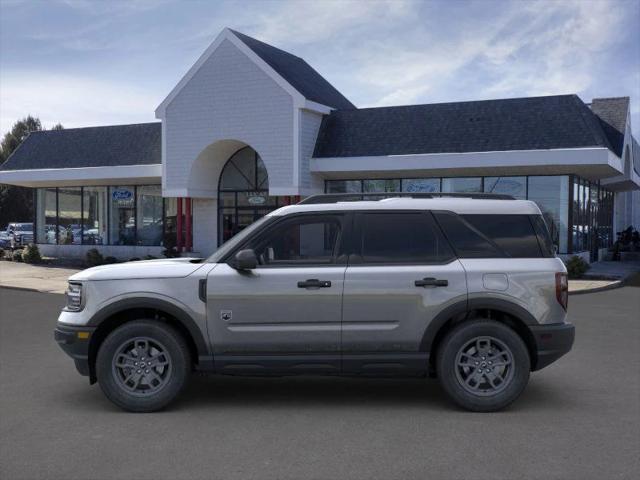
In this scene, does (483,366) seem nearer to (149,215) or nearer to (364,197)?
(364,197)

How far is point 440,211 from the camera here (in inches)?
258

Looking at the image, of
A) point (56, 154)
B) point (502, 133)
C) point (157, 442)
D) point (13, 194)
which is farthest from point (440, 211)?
point (13, 194)

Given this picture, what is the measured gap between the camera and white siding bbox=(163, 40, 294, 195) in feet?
77.3

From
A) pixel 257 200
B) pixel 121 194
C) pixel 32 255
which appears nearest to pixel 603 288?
pixel 257 200

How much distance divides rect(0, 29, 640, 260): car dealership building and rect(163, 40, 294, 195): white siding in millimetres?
39

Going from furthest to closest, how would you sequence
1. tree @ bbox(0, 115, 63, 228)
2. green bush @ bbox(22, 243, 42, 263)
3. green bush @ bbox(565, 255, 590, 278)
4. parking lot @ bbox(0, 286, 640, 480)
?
→ tree @ bbox(0, 115, 63, 228), green bush @ bbox(22, 243, 42, 263), green bush @ bbox(565, 255, 590, 278), parking lot @ bbox(0, 286, 640, 480)

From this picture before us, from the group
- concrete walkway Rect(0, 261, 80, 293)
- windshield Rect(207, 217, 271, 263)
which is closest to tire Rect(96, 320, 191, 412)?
windshield Rect(207, 217, 271, 263)

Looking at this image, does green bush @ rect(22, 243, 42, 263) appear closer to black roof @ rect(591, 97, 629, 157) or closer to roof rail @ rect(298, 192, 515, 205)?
black roof @ rect(591, 97, 629, 157)

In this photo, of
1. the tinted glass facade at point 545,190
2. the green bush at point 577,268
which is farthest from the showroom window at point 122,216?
the green bush at point 577,268

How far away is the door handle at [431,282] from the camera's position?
6227mm

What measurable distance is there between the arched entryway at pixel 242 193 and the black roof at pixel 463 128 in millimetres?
3292

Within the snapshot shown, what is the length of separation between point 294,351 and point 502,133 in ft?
58.3

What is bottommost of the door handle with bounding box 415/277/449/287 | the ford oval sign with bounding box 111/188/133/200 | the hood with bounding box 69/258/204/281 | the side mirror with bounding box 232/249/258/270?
the door handle with bounding box 415/277/449/287

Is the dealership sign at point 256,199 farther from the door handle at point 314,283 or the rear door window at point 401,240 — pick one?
the door handle at point 314,283
